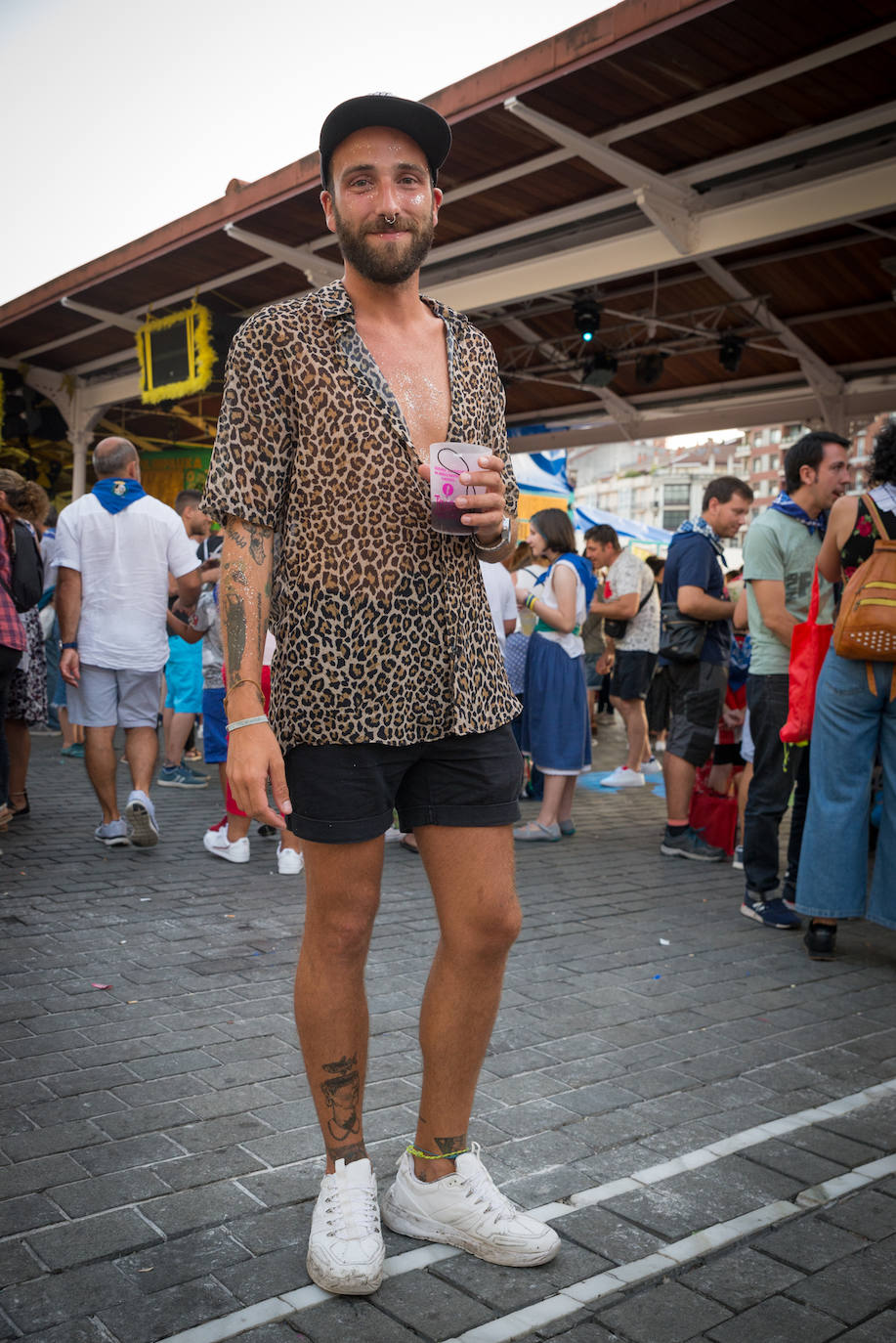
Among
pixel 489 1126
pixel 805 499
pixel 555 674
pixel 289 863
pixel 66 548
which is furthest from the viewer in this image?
pixel 555 674

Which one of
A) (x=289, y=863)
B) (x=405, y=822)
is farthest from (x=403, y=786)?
(x=289, y=863)

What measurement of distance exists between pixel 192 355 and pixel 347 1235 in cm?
1036

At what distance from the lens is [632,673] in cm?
1023

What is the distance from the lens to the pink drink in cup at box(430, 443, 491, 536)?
6.98 feet

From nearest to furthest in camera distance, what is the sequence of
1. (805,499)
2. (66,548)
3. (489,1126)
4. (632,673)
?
(489,1126)
(805,499)
(66,548)
(632,673)

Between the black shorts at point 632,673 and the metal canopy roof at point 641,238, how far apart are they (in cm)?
320

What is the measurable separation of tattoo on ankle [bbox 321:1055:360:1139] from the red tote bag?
3113 millimetres

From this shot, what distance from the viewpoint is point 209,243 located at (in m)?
10.2

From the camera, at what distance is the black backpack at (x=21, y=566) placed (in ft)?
21.2

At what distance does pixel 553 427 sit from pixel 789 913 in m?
10.6

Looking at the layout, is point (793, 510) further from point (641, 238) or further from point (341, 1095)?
point (641, 238)

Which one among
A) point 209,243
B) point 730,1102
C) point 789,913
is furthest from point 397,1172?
point 209,243

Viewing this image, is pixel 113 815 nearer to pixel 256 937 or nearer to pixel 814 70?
pixel 256 937

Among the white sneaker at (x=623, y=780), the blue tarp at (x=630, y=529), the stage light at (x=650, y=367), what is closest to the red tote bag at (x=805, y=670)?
the white sneaker at (x=623, y=780)
